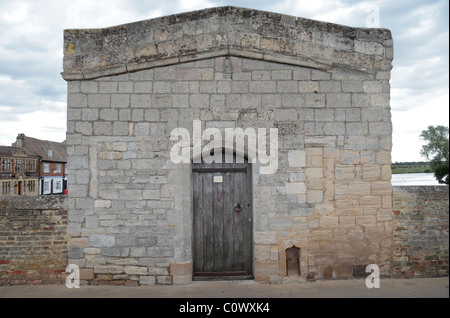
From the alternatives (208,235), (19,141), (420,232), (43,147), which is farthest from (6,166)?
(420,232)

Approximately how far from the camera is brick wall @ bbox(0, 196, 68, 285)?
469 cm

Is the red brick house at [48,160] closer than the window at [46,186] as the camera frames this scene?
Yes

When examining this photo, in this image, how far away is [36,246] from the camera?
4699 millimetres

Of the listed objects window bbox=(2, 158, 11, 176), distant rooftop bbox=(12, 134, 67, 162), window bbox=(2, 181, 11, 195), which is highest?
→ distant rooftop bbox=(12, 134, 67, 162)

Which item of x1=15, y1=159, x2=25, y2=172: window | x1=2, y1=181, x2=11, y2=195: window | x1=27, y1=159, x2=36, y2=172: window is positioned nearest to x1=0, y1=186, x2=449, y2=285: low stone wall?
x1=2, y1=181, x2=11, y2=195: window

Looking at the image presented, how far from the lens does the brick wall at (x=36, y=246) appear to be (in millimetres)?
4688

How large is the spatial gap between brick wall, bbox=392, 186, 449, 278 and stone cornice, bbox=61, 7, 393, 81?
229cm

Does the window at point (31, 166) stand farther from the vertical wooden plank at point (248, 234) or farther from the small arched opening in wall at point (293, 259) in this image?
the small arched opening in wall at point (293, 259)

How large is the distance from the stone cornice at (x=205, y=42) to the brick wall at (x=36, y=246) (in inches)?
84.7

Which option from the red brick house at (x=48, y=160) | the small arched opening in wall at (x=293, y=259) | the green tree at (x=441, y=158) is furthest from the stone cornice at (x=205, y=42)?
the red brick house at (x=48, y=160)

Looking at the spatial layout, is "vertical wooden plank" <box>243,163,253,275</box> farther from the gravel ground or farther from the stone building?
the gravel ground

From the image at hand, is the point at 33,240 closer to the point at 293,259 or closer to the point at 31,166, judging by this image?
the point at 293,259

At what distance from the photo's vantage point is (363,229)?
4.76 meters
